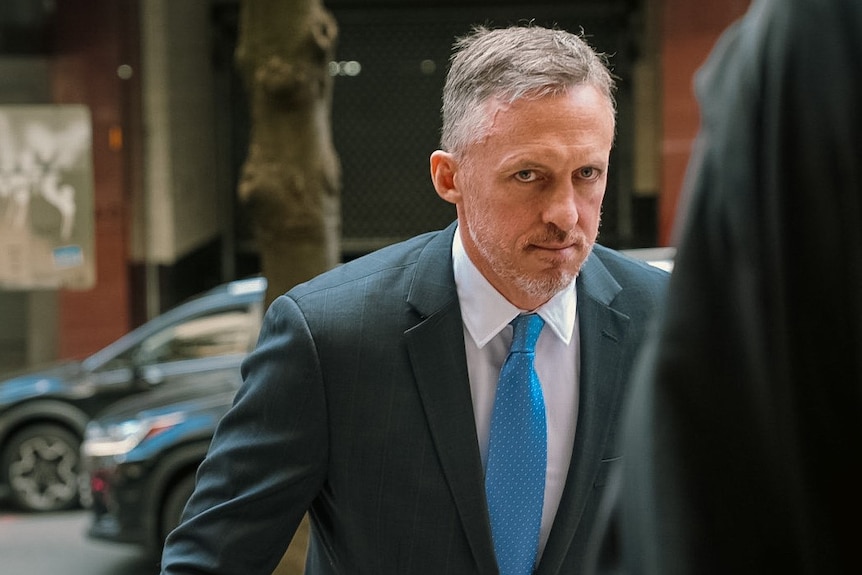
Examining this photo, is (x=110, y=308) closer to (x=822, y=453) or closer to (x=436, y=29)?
(x=436, y=29)

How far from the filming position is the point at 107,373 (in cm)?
960

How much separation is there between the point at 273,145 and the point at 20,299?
25.0ft

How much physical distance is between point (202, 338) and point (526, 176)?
7.43m

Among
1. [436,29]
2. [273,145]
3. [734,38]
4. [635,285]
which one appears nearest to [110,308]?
[436,29]

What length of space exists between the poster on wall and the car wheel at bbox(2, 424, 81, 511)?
8.15ft

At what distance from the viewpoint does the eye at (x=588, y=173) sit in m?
2.12

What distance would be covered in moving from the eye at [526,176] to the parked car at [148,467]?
513 centimetres

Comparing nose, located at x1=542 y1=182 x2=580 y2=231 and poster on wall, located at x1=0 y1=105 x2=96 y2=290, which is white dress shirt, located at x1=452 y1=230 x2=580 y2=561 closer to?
nose, located at x1=542 y1=182 x2=580 y2=231

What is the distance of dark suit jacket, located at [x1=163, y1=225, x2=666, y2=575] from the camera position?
218cm

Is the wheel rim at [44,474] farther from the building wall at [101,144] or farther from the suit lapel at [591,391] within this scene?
the suit lapel at [591,391]

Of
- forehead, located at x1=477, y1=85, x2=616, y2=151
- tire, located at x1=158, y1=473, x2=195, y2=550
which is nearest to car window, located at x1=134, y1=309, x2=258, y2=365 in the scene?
tire, located at x1=158, y1=473, x2=195, y2=550

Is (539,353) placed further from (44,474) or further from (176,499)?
(44,474)

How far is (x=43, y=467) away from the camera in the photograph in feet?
31.3

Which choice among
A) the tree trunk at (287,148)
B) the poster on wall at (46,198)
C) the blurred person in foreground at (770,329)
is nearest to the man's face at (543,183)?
the blurred person in foreground at (770,329)
